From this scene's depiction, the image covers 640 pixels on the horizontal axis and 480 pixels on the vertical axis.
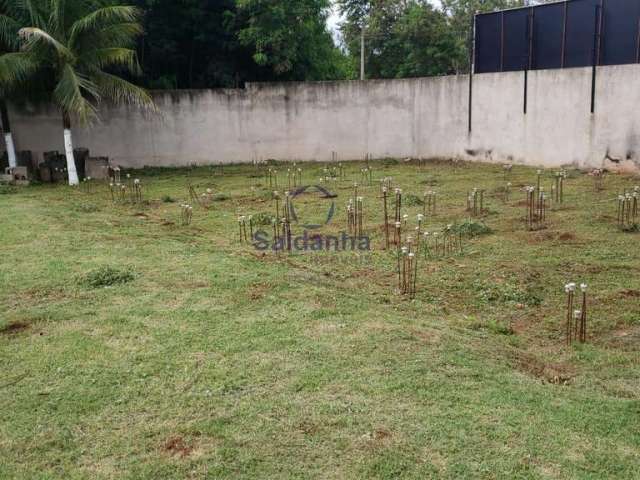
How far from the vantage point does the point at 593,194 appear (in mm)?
10242

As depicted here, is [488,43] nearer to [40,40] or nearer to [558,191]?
[558,191]

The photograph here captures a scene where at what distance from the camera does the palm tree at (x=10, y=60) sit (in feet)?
39.5

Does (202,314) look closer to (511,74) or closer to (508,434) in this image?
(508,434)

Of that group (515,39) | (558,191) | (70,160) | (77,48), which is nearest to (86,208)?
(70,160)

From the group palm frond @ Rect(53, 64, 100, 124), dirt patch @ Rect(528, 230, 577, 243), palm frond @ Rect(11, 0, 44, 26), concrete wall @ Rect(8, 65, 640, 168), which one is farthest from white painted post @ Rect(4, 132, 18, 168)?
dirt patch @ Rect(528, 230, 577, 243)

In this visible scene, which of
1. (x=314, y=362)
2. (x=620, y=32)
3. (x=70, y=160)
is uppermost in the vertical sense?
(x=620, y=32)

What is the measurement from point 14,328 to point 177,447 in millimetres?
2446

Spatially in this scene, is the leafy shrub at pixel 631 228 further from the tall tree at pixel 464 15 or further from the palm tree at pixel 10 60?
the tall tree at pixel 464 15

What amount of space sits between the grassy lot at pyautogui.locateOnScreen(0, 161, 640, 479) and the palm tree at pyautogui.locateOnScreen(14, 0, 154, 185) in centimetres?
566

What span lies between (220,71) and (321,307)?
13372mm

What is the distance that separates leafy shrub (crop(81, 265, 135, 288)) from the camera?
6.05 m

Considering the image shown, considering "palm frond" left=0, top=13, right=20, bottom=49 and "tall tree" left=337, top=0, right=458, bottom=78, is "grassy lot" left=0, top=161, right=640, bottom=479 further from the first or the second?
"tall tree" left=337, top=0, right=458, bottom=78

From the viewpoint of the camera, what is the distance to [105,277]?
6121mm

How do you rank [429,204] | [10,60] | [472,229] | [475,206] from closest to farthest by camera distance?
[472,229] → [475,206] → [429,204] → [10,60]
